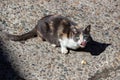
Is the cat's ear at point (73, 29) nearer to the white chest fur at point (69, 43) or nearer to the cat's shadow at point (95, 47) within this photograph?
the white chest fur at point (69, 43)

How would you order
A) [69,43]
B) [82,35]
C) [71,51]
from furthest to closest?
[71,51] → [69,43] → [82,35]

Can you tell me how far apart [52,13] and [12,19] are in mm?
613

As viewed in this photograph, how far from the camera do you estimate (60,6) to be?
6371mm

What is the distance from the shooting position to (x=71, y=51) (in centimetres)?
555

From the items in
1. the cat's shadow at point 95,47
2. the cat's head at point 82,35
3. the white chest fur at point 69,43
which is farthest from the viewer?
the cat's shadow at point 95,47

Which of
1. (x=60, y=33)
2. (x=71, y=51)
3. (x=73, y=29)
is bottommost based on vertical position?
(x=71, y=51)

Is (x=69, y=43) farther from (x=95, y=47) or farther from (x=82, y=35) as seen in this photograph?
(x=95, y=47)

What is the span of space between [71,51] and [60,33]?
12.2 inches

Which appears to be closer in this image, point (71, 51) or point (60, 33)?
point (60, 33)

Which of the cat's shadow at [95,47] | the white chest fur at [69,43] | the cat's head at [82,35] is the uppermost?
the cat's head at [82,35]

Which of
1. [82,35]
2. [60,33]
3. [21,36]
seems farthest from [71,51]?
[21,36]

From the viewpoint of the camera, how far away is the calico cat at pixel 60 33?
5.26m

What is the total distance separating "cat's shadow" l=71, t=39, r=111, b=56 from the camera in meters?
5.57

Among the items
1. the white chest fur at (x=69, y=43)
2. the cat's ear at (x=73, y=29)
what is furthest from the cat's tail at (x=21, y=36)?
the cat's ear at (x=73, y=29)
